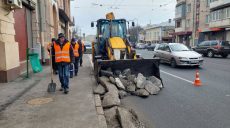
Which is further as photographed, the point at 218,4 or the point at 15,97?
the point at 218,4

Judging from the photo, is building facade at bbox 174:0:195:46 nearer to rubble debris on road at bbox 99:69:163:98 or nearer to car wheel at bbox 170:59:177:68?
car wheel at bbox 170:59:177:68

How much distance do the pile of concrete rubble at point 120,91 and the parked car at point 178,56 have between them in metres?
5.57

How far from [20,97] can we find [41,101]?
828 millimetres

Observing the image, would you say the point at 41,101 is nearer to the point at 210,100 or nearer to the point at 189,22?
the point at 210,100

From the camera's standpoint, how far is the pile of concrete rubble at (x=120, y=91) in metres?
4.87

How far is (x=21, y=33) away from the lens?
11.1m

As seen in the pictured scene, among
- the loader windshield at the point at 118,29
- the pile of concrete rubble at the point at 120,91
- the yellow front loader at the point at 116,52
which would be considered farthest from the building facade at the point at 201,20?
the pile of concrete rubble at the point at 120,91

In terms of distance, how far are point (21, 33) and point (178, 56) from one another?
893 cm

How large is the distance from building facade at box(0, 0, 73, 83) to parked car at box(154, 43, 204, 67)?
7960 mm

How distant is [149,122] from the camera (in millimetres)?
5027

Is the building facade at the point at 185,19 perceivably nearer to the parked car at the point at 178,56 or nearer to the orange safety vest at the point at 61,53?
the parked car at the point at 178,56

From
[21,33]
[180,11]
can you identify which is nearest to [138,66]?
[21,33]

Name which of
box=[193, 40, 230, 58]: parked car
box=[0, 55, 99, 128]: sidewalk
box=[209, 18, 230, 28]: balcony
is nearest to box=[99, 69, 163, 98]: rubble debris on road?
box=[0, 55, 99, 128]: sidewalk

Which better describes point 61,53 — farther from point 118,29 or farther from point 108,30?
point 118,29
